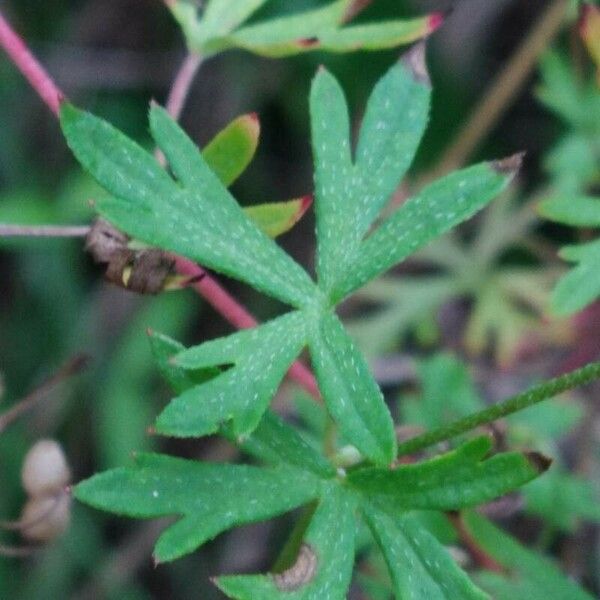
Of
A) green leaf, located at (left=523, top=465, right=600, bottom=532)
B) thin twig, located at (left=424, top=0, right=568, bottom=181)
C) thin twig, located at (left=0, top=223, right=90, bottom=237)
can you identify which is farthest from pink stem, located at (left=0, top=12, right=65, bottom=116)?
thin twig, located at (left=424, top=0, right=568, bottom=181)

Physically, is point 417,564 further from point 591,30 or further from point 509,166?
point 591,30

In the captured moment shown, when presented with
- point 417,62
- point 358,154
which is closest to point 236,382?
point 358,154

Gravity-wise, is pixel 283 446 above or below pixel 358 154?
below

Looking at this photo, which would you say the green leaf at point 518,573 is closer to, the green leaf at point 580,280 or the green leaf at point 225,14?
the green leaf at point 580,280

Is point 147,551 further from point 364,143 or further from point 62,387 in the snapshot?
point 364,143

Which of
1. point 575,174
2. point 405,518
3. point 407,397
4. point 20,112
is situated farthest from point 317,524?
point 20,112
